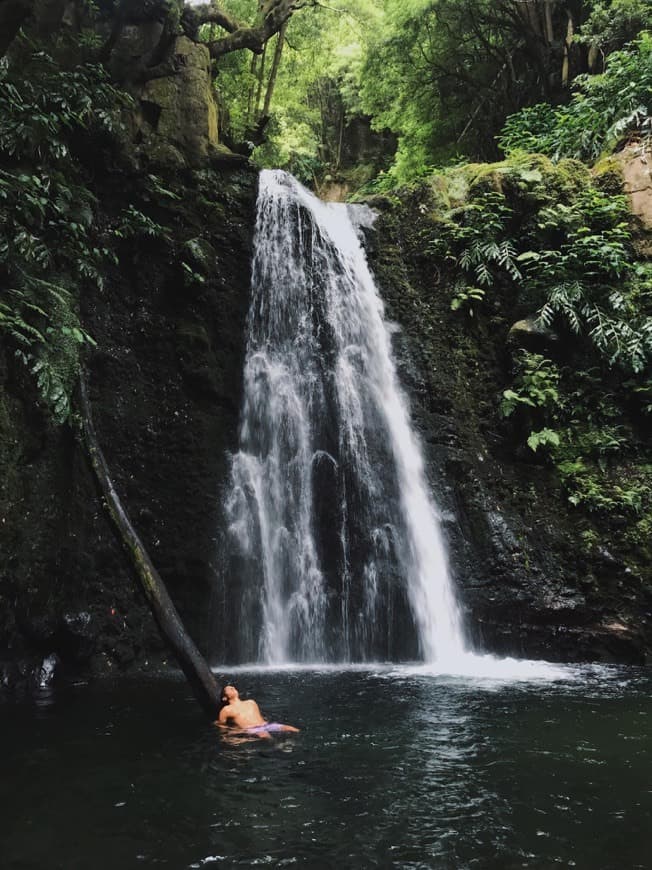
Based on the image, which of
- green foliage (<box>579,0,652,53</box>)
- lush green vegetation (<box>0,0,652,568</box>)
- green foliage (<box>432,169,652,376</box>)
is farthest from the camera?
green foliage (<box>579,0,652,53</box>)

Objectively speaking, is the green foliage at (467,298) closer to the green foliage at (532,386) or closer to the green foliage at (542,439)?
the green foliage at (532,386)

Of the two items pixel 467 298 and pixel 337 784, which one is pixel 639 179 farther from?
pixel 337 784

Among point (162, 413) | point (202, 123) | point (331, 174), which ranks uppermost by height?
point (331, 174)

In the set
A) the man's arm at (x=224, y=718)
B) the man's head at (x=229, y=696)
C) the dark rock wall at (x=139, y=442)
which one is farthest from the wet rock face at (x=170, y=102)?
the man's arm at (x=224, y=718)

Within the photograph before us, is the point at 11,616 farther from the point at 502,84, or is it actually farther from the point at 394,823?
the point at 502,84

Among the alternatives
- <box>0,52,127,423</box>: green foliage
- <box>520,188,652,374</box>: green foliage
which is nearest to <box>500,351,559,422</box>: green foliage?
<box>520,188,652,374</box>: green foliage

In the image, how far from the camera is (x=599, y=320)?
912 centimetres

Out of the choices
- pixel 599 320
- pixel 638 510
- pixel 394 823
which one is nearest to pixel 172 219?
pixel 599 320

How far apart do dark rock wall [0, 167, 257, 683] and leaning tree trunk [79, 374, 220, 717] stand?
0.85m

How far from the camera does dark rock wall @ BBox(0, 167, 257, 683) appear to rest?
19.9ft

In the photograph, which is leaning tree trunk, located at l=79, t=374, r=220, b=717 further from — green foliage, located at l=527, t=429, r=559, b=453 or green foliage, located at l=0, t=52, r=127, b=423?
green foliage, located at l=527, t=429, r=559, b=453

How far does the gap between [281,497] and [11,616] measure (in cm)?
330

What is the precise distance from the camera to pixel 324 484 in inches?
313

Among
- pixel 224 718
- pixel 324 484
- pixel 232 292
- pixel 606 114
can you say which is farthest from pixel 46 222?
pixel 606 114
